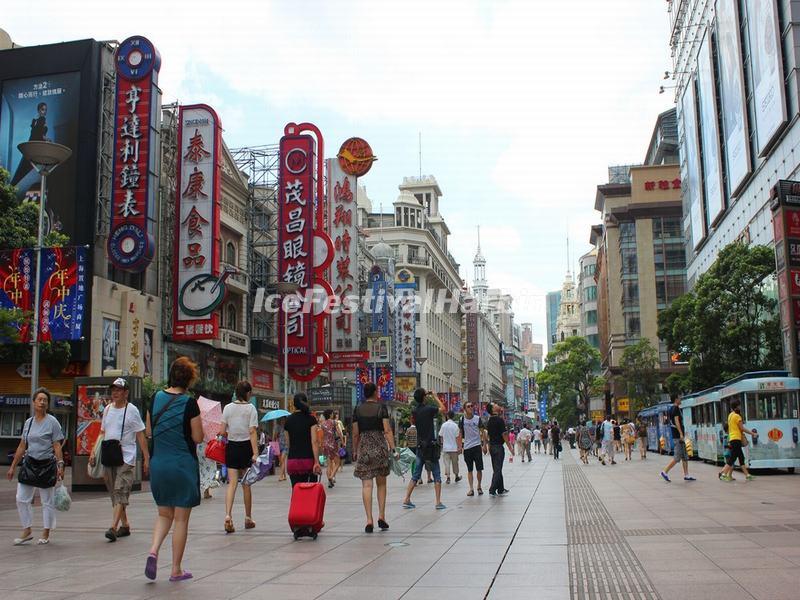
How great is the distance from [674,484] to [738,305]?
1775cm

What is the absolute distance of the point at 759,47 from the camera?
36.3m

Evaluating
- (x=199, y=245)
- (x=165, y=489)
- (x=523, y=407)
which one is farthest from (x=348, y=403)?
(x=523, y=407)

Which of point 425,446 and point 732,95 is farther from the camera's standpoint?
point 732,95

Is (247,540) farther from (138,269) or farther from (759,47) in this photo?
(759,47)

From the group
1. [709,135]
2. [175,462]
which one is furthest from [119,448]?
[709,135]

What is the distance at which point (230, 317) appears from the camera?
133 ft

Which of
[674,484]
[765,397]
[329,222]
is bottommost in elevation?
[674,484]

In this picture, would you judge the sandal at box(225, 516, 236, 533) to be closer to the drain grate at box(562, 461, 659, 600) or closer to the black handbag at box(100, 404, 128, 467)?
the black handbag at box(100, 404, 128, 467)

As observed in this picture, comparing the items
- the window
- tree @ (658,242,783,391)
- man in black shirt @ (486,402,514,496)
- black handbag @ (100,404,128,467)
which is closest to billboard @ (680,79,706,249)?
tree @ (658,242,783,391)

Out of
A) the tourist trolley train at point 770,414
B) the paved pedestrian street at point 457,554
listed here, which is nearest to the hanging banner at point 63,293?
the paved pedestrian street at point 457,554

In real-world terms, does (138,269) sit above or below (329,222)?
below

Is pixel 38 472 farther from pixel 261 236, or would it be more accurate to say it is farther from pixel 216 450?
pixel 261 236

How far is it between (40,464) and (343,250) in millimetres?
37024

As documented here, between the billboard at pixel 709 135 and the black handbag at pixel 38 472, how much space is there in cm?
4323
